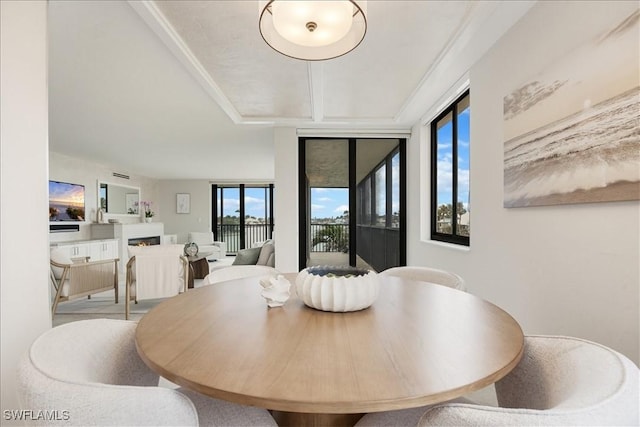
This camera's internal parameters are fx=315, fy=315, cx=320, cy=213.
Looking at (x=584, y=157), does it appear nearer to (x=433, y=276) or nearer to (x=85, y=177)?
(x=433, y=276)

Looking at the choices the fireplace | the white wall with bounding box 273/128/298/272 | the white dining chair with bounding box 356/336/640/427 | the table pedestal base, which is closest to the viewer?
the white dining chair with bounding box 356/336/640/427

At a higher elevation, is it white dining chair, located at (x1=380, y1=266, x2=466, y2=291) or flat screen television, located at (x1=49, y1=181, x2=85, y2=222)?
flat screen television, located at (x1=49, y1=181, x2=85, y2=222)

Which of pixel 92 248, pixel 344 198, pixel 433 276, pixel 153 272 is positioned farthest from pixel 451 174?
pixel 92 248

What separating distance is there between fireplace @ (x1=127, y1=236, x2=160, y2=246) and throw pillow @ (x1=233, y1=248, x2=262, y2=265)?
3.82 metres

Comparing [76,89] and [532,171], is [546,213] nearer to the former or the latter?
[532,171]

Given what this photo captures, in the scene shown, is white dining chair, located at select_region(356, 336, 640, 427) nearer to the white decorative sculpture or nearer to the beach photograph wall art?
the white decorative sculpture

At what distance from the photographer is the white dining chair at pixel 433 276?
182cm

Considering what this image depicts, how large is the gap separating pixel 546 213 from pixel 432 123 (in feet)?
7.82

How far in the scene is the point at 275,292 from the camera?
1.22 m

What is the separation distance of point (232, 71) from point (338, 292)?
2.21 m

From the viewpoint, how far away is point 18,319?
1286 mm

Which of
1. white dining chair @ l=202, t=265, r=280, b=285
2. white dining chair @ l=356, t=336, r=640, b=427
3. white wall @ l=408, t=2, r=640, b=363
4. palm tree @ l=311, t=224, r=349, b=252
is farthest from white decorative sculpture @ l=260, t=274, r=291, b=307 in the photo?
palm tree @ l=311, t=224, r=349, b=252

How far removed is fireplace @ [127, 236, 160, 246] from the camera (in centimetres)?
726

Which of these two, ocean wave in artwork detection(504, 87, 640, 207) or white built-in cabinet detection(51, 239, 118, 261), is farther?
white built-in cabinet detection(51, 239, 118, 261)
